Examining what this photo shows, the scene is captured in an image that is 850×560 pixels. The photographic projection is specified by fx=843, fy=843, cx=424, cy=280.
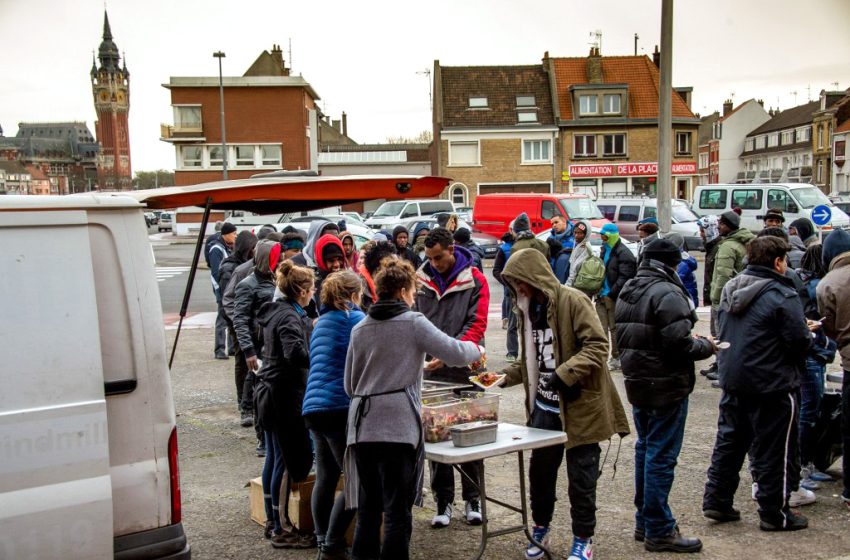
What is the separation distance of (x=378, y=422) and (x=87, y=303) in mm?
1625

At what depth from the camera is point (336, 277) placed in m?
4.88

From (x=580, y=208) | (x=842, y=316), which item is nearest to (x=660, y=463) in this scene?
(x=842, y=316)

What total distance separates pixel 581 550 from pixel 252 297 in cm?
352

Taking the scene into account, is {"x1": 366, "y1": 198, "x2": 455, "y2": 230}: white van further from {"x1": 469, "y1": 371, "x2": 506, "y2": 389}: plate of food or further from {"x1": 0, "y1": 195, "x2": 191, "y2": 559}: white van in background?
{"x1": 0, "y1": 195, "x2": 191, "y2": 559}: white van in background

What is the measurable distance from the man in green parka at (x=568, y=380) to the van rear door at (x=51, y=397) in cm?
242

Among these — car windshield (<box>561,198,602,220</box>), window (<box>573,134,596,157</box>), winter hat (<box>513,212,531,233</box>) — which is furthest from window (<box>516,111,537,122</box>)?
winter hat (<box>513,212,531,233</box>)

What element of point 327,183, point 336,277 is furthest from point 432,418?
point 327,183

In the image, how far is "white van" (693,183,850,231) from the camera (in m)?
30.2

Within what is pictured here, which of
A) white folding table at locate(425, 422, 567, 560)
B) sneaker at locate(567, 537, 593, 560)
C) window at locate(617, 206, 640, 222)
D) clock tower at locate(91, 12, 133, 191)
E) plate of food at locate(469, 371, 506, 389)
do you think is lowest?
sneaker at locate(567, 537, 593, 560)

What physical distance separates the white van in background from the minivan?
27.1 m

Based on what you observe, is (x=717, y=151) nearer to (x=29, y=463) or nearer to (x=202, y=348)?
(x=202, y=348)

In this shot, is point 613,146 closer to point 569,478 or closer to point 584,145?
point 584,145

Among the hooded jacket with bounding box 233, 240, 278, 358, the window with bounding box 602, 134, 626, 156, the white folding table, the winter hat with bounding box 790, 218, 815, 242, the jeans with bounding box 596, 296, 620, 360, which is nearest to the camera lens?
the white folding table

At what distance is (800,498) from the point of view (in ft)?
19.7
